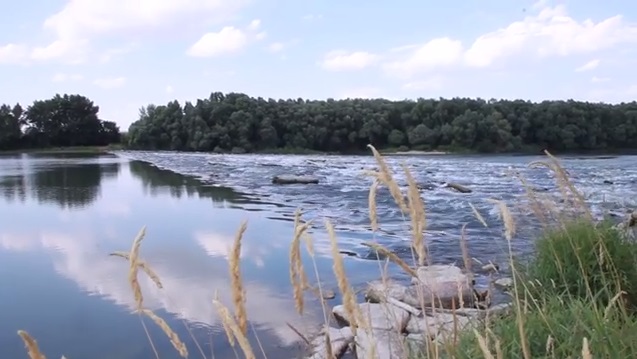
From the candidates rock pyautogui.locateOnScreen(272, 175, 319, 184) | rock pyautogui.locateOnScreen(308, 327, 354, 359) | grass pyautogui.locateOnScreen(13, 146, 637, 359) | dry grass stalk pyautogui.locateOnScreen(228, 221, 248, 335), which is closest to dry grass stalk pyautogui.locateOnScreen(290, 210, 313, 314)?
grass pyautogui.locateOnScreen(13, 146, 637, 359)

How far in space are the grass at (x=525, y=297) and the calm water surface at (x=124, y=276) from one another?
1.37 feet

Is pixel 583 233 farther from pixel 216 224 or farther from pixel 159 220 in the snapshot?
pixel 159 220

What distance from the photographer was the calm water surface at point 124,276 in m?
→ 5.94

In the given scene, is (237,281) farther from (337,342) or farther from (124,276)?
(124,276)

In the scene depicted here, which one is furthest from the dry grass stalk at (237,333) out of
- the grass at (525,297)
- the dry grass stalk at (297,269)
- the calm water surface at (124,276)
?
the calm water surface at (124,276)

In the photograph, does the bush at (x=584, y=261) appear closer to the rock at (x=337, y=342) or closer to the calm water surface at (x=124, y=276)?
the rock at (x=337, y=342)

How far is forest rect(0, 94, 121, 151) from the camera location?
88000mm

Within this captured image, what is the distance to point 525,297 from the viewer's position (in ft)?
9.12

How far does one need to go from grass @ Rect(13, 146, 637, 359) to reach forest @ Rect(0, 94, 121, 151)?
301 ft

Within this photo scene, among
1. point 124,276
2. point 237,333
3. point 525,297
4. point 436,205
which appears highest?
point 237,333

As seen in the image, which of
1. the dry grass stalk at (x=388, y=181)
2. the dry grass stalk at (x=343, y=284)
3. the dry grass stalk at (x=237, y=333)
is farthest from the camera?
the dry grass stalk at (x=388, y=181)

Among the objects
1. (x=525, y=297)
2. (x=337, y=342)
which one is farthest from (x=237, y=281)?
(x=337, y=342)

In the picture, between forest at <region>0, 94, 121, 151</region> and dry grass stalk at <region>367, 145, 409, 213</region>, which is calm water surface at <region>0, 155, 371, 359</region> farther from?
forest at <region>0, 94, 121, 151</region>

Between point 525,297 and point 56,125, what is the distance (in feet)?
320
